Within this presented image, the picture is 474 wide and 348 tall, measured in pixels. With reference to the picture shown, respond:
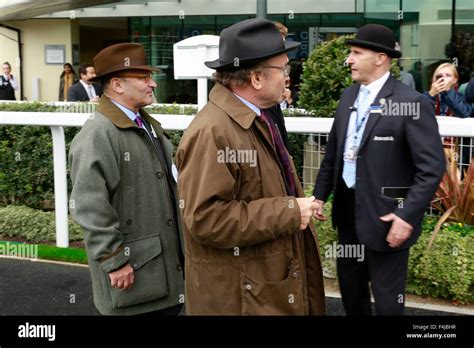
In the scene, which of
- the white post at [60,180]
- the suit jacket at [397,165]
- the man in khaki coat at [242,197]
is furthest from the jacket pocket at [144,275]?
the white post at [60,180]

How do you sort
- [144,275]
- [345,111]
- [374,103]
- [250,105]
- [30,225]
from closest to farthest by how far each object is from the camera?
1. [250,105]
2. [144,275]
3. [374,103]
4. [345,111]
5. [30,225]

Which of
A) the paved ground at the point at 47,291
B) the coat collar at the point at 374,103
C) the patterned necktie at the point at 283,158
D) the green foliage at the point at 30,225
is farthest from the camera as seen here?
the green foliage at the point at 30,225

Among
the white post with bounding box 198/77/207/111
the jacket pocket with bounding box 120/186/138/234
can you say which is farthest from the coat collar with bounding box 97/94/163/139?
the white post with bounding box 198/77/207/111

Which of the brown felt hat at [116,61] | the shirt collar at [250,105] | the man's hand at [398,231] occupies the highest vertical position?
the brown felt hat at [116,61]

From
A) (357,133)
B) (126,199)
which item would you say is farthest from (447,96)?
(126,199)

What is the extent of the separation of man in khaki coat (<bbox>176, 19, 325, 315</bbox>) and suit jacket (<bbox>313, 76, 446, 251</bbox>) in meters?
0.74

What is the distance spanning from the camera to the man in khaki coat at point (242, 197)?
2707mm

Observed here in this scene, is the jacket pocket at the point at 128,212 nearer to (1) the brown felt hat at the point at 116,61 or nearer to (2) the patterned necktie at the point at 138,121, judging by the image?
(2) the patterned necktie at the point at 138,121

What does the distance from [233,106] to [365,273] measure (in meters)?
1.59

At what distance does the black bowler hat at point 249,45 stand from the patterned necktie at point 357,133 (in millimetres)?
989

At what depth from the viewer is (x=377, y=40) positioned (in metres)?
3.69

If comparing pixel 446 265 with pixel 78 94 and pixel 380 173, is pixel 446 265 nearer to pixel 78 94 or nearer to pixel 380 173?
pixel 380 173

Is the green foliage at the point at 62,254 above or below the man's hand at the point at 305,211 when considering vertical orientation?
below

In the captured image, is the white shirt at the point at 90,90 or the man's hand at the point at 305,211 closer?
the man's hand at the point at 305,211
